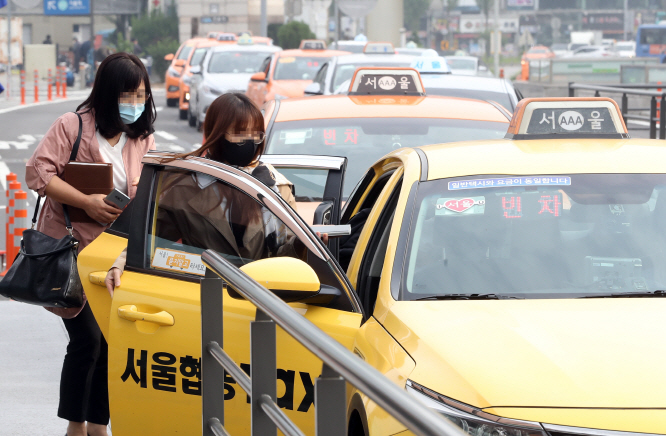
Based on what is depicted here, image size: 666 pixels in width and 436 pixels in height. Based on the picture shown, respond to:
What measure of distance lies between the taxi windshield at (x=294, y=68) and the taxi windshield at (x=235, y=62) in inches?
155

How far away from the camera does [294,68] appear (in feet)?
67.0

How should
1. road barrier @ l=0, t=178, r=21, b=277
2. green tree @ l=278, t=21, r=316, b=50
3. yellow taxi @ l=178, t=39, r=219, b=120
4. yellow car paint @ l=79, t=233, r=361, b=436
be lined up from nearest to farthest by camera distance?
yellow car paint @ l=79, t=233, r=361, b=436
road barrier @ l=0, t=178, r=21, b=277
yellow taxi @ l=178, t=39, r=219, b=120
green tree @ l=278, t=21, r=316, b=50

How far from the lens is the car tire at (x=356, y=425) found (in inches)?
125

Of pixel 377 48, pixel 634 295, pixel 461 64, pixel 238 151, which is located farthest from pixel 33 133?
pixel 634 295

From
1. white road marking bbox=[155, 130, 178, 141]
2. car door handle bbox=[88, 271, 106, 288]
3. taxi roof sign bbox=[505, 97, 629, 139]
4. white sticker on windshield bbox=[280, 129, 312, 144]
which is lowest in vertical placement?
white road marking bbox=[155, 130, 178, 141]

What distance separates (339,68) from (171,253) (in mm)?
10617

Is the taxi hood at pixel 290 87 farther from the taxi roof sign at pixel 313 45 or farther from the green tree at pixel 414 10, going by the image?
the green tree at pixel 414 10

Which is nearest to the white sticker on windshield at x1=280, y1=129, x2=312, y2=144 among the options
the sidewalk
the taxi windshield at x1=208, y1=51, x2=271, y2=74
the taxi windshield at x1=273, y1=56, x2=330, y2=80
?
the sidewalk

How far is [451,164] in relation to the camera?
4070 millimetres

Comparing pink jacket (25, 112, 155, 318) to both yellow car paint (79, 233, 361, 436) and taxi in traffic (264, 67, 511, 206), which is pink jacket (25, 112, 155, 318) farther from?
taxi in traffic (264, 67, 511, 206)

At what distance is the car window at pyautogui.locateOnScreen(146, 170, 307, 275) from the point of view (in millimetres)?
3729

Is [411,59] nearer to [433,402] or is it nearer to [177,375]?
[177,375]

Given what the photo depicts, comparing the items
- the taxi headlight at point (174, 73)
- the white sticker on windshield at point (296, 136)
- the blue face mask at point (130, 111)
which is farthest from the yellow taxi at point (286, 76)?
the blue face mask at point (130, 111)

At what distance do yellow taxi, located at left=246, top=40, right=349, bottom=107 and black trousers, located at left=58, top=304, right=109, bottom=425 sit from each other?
13.6 meters
